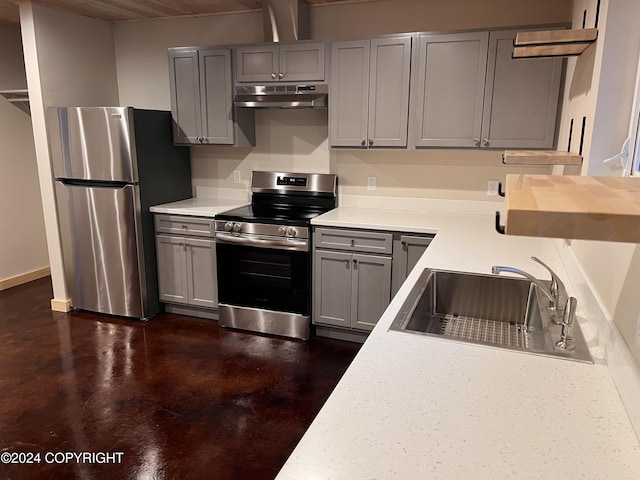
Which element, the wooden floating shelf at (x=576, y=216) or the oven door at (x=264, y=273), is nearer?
the wooden floating shelf at (x=576, y=216)

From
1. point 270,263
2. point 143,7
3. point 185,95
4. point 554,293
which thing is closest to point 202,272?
point 270,263

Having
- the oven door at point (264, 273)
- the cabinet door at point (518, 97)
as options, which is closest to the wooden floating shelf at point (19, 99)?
→ the oven door at point (264, 273)

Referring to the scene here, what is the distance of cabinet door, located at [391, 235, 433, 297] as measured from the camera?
315 cm

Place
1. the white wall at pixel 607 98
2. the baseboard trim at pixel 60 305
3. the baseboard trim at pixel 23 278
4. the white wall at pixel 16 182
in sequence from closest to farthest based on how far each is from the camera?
1. the white wall at pixel 607 98
2. the baseboard trim at pixel 60 305
3. the white wall at pixel 16 182
4. the baseboard trim at pixel 23 278

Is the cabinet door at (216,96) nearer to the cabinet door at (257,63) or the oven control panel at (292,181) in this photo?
the cabinet door at (257,63)

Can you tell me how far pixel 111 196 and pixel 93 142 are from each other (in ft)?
1.45

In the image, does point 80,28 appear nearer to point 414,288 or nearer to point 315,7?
point 315,7

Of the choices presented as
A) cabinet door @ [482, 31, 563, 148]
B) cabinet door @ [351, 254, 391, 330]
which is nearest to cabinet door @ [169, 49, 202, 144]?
cabinet door @ [351, 254, 391, 330]

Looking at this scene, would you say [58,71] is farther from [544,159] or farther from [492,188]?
[544,159]

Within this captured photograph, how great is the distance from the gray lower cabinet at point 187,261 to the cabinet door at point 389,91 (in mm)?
1494

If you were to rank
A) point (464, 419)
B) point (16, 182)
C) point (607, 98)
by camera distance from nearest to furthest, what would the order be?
point (464, 419) → point (607, 98) → point (16, 182)

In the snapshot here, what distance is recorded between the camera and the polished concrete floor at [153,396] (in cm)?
229

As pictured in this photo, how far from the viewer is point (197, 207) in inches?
153

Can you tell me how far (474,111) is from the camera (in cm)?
314
